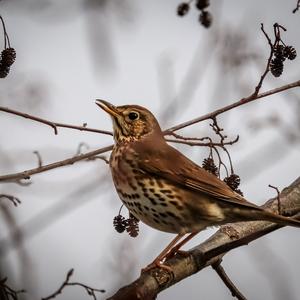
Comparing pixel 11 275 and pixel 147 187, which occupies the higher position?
pixel 147 187

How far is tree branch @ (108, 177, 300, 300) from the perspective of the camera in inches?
121

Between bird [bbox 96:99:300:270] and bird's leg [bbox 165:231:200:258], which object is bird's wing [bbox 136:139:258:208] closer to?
bird [bbox 96:99:300:270]

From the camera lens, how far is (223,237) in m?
4.16

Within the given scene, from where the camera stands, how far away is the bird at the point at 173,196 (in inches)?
155

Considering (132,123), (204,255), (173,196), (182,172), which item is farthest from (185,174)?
(132,123)

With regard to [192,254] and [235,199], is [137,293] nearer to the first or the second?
[192,254]

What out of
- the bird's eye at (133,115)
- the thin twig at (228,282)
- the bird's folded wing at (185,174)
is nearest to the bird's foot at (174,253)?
the thin twig at (228,282)

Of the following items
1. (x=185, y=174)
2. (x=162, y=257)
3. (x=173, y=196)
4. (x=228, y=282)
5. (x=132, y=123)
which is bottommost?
(x=228, y=282)

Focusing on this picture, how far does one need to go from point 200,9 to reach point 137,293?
223cm

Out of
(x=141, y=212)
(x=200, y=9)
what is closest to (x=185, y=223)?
(x=141, y=212)

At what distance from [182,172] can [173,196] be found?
0.22 m

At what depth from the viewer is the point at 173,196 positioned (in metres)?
4.12

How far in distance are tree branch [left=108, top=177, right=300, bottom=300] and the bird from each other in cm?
13

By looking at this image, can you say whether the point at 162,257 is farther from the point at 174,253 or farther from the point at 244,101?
the point at 244,101
